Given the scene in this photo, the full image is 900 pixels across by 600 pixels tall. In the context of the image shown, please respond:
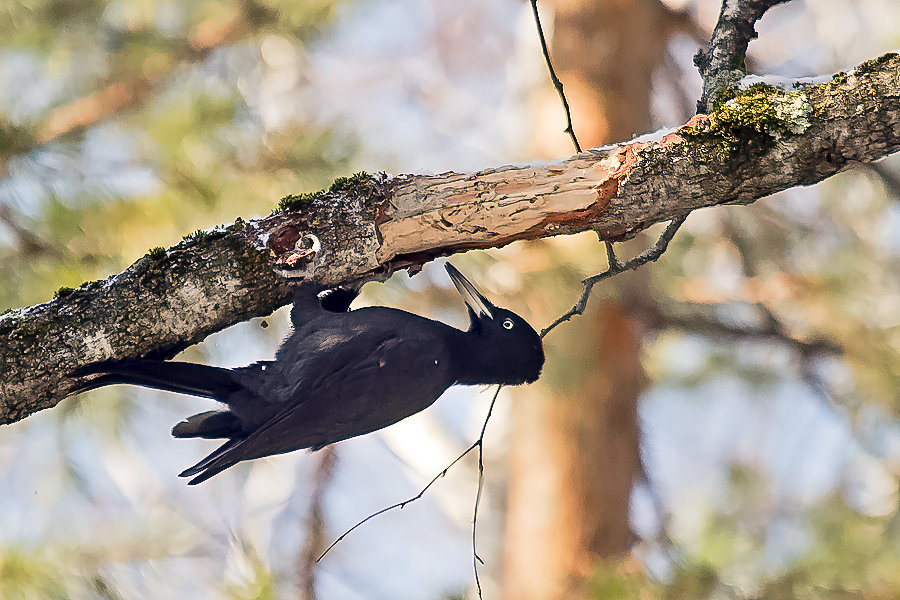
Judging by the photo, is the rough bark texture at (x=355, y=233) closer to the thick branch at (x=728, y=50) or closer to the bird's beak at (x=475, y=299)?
the thick branch at (x=728, y=50)

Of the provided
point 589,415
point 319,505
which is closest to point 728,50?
point 589,415

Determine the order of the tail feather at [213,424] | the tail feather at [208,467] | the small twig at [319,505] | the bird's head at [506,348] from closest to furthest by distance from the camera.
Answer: the tail feather at [208,467]
the tail feather at [213,424]
the bird's head at [506,348]
the small twig at [319,505]

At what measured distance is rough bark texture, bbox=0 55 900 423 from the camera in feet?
5.29

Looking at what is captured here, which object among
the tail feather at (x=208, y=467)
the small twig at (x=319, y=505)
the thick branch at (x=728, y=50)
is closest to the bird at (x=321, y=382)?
the tail feather at (x=208, y=467)

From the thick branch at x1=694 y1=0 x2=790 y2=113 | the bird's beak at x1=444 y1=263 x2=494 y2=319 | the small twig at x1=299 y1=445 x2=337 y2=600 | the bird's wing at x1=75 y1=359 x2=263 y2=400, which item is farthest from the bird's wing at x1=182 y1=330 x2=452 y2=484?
the small twig at x1=299 y1=445 x2=337 y2=600

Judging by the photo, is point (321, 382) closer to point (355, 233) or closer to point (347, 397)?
point (347, 397)

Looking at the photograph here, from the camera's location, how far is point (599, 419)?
358 centimetres

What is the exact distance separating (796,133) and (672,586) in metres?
1.30

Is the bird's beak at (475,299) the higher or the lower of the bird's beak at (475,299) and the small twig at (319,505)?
the lower

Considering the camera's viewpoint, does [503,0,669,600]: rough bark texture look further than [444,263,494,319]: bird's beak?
Yes

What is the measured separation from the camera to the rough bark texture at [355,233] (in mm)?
1612

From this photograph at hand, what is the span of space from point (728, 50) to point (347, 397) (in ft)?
3.77

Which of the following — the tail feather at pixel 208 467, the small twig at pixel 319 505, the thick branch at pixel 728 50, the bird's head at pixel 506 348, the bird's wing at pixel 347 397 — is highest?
the small twig at pixel 319 505

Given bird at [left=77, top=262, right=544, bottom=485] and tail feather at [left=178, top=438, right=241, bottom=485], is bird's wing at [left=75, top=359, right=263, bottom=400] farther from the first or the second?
Answer: tail feather at [left=178, top=438, right=241, bottom=485]
